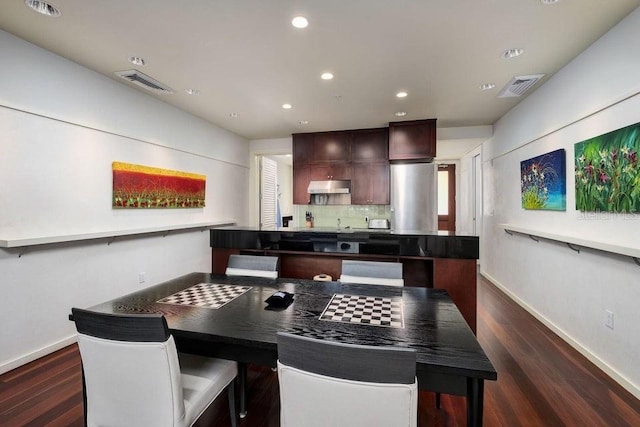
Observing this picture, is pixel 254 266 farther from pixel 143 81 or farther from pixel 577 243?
pixel 577 243

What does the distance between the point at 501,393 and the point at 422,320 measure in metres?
1.21

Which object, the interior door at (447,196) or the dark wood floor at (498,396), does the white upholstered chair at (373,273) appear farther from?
the interior door at (447,196)

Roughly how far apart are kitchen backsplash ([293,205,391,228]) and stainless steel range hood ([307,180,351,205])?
21cm

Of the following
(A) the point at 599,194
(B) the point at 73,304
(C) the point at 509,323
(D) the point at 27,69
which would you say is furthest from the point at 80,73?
(C) the point at 509,323

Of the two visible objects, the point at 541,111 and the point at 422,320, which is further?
the point at 541,111

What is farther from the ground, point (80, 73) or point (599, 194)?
point (80, 73)

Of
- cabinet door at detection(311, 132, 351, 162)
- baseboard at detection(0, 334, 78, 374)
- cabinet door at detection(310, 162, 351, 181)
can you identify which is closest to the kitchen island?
baseboard at detection(0, 334, 78, 374)

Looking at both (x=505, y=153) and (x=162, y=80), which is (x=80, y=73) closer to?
(x=162, y=80)

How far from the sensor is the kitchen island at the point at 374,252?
8.55 feet

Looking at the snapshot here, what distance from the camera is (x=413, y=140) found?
469cm

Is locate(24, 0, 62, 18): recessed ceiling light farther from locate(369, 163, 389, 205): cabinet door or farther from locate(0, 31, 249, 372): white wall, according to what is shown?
locate(369, 163, 389, 205): cabinet door

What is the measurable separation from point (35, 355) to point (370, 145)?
478 cm

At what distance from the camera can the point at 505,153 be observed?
14.1 ft

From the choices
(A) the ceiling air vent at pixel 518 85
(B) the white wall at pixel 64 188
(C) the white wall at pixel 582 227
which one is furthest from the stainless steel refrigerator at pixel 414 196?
(B) the white wall at pixel 64 188
